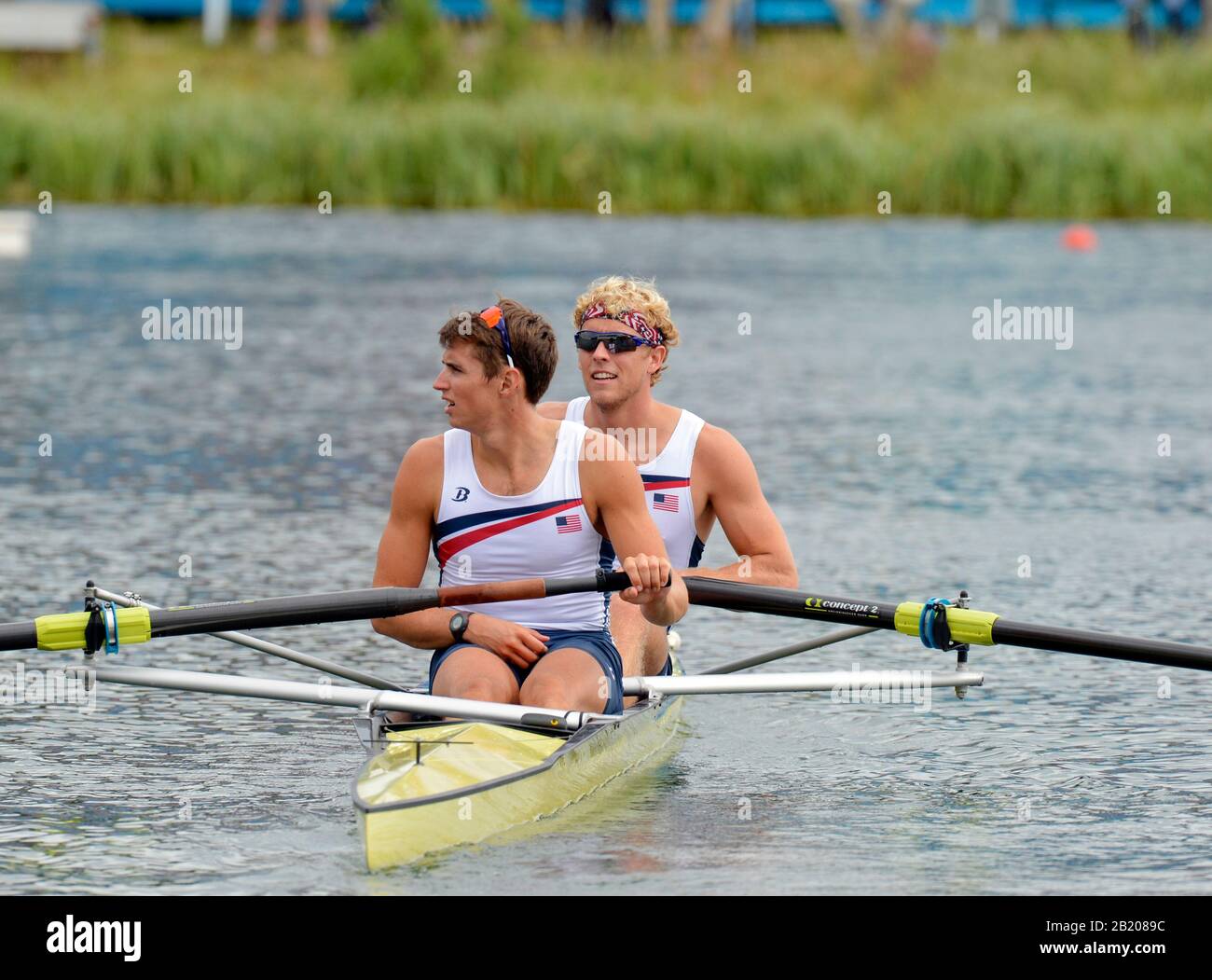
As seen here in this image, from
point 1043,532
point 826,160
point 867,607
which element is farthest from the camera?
point 826,160

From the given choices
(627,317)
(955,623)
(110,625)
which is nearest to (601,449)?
(627,317)

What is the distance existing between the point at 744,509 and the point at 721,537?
4.31m

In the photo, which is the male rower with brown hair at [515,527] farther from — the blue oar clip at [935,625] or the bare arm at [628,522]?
the blue oar clip at [935,625]

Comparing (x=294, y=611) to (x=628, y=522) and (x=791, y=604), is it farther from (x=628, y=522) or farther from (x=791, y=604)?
(x=791, y=604)

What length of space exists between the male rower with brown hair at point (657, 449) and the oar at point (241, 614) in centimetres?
96

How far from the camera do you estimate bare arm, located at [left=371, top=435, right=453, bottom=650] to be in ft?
23.4

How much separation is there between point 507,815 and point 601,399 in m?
1.80

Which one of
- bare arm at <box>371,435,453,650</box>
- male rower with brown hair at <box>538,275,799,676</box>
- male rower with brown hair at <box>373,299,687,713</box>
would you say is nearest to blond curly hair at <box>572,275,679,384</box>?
male rower with brown hair at <box>538,275,799,676</box>

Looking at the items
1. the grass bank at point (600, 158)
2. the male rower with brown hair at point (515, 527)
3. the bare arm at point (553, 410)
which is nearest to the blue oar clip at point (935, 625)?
the male rower with brown hair at point (515, 527)

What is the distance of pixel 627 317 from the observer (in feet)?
25.7
